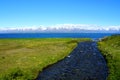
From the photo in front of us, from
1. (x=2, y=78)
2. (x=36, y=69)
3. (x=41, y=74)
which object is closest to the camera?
(x=2, y=78)

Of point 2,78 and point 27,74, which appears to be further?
point 27,74

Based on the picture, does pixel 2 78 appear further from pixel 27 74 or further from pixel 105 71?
pixel 105 71

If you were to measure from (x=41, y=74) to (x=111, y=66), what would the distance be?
1463cm

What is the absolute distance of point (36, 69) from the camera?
134 feet

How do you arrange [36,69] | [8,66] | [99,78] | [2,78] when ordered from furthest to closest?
[8,66]
[36,69]
[99,78]
[2,78]

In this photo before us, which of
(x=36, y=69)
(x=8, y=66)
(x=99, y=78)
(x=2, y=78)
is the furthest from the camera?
(x=8, y=66)

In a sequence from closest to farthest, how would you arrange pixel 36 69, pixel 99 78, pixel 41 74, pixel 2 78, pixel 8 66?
pixel 2 78
pixel 99 78
pixel 41 74
pixel 36 69
pixel 8 66

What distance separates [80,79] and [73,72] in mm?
5191

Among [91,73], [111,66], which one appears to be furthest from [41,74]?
[111,66]

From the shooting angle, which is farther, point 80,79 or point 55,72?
point 55,72

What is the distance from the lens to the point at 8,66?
4350cm

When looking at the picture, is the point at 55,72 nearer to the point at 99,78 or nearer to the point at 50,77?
the point at 50,77

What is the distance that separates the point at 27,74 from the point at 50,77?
12.3 ft

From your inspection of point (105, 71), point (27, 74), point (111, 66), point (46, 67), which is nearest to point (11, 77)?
point (27, 74)
